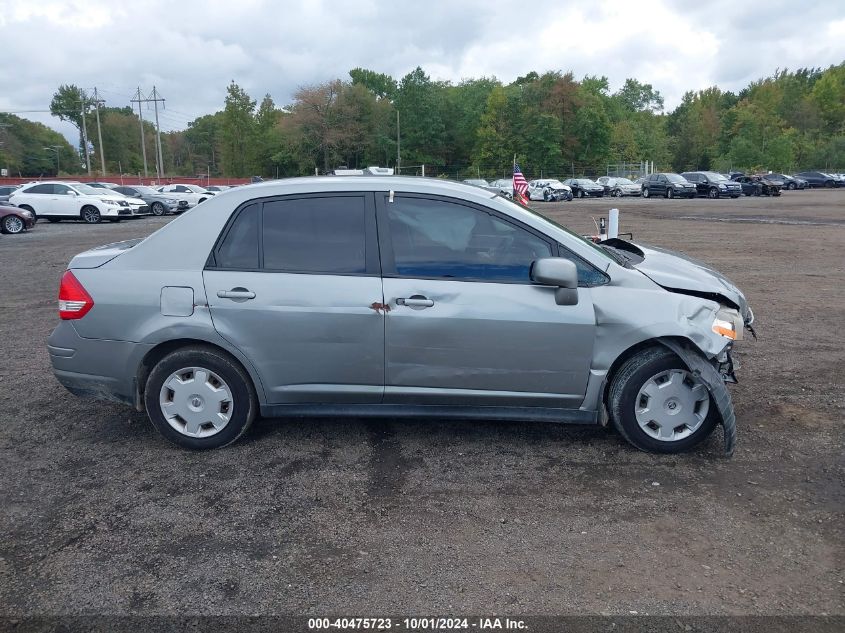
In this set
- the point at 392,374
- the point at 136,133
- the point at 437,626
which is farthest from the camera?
the point at 136,133

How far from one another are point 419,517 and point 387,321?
3.95ft

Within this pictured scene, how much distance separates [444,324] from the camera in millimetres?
4109

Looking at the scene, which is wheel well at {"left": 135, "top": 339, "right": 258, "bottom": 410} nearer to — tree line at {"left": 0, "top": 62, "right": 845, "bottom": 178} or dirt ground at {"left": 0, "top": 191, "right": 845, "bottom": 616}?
dirt ground at {"left": 0, "top": 191, "right": 845, "bottom": 616}

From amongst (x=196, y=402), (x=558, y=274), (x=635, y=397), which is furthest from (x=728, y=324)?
(x=196, y=402)

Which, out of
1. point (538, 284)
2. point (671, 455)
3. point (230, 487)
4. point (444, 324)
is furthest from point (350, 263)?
point (671, 455)

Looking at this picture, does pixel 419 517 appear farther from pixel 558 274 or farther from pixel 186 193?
pixel 186 193

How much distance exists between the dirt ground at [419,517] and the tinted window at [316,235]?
1237 mm

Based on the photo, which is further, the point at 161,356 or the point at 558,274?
the point at 161,356

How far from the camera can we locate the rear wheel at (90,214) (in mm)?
26688

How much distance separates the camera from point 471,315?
4090 millimetres

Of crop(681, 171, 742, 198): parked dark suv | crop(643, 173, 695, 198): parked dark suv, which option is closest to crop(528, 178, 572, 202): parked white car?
crop(643, 173, 695, 198): parked dark suv

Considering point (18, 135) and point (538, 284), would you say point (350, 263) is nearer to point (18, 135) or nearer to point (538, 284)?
point (538, 284)

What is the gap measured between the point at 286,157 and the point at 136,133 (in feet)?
150

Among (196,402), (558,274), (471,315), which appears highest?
(558,274)
